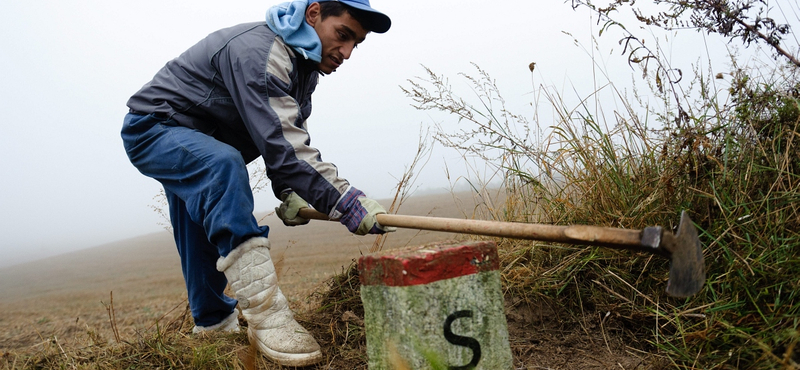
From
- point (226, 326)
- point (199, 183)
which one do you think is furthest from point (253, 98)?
point (226, 326)

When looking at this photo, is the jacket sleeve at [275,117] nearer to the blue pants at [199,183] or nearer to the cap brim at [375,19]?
the blue pants at [199,183]

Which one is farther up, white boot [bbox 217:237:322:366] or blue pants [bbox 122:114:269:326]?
blue pants [bbox 122:114:269:326]

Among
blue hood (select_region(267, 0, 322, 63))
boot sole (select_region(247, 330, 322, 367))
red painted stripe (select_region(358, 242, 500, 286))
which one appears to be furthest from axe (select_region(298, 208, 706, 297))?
blue hood (select_region(267, 0, 322, 63))

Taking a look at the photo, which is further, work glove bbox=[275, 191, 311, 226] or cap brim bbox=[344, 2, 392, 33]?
work glove bbox=[275, 191, 311, 226]

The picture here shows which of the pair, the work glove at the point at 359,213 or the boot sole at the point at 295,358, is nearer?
the boot sole at the point at 295,358

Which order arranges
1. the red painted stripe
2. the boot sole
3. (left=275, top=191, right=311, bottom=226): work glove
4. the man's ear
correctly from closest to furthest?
the red painted stripe < the boot sole < the man's ear < (left=275, top=191, right=311, bottom=226): work glove

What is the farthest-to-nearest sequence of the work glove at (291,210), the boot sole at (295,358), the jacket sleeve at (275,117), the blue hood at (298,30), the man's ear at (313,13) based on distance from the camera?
the work glove at (291,210) → the man's ear at (313,13) → the blue hood at (298,30) → the jacket sleeve at (275,117) → the boot sole at (295,358)

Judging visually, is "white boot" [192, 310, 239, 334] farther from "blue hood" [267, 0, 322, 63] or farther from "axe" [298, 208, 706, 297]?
"axe" [298, 208, 706, 297]

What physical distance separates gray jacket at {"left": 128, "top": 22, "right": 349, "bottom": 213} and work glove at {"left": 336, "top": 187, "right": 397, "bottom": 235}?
0.13ft

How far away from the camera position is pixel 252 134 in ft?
6.64

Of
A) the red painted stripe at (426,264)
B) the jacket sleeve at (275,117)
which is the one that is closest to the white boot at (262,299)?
the jacket sleeve at (275,117)

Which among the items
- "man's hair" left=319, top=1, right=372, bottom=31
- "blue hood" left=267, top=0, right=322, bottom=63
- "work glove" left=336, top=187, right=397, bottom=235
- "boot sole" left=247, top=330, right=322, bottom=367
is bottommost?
"boot sole" left=247, top=330, right=322, bottom=367

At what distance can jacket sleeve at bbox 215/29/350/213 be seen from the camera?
1.99m

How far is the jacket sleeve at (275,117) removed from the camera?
6.52ft
